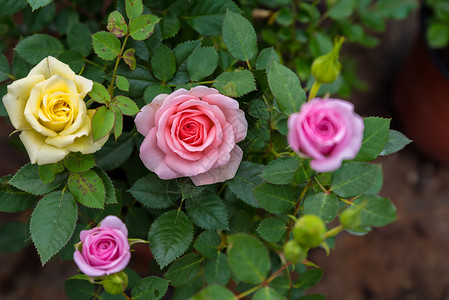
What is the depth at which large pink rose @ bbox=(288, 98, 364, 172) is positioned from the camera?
17.2 inches

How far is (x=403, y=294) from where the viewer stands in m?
1.37

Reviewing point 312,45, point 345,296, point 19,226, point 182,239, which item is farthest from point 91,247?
point 345,296

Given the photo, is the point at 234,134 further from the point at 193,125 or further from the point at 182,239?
the point at 182,239

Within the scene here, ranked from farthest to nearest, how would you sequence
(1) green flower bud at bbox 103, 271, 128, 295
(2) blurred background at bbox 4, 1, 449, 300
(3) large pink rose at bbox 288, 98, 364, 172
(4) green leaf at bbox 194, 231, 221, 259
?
(2) blurred background at bbox 4, 1, 449, 300
(4) green leaf at bbox 194, 231, 221, 259
(1) green flower bud at bbox 103, 271, 128, 295
(3) large pink rose at bbox 288, 98, 364, 172

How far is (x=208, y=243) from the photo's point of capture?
65 cm

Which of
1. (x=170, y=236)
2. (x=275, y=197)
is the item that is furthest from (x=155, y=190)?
(x=275, y=197)

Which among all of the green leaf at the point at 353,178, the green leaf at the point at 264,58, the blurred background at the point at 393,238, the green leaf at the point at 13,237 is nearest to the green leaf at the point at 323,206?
the green leaf at the point at 353,178

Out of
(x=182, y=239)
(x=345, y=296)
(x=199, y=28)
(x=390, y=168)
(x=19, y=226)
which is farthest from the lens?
(x=390, y=168)

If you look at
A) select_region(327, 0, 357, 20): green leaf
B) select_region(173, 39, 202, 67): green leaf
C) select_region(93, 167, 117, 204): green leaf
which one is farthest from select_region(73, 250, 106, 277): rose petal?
select_region(327, 0, 357, 20): green leaf

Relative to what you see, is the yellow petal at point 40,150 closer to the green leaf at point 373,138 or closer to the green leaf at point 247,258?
the green leaf at point 247,258

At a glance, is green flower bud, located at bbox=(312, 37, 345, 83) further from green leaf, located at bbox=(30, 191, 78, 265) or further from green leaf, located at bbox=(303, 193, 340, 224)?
green leaf, located at bbox=(30, 191, 78, 265)

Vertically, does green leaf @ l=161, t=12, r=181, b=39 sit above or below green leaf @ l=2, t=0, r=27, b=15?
below

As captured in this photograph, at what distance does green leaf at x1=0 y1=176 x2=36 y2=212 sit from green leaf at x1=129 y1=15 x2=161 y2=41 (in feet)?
0.90

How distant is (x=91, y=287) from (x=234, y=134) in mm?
367
